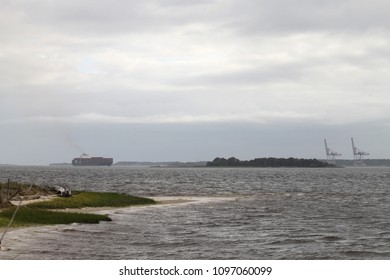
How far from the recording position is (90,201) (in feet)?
193

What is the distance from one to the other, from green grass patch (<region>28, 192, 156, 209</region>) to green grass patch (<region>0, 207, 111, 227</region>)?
5846 millimetres

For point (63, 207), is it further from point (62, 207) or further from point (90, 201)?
point (90, 201)

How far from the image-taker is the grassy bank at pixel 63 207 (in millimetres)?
39531

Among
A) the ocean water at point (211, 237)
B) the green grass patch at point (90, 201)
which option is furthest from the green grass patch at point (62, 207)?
the ocean water at point (211, 237)

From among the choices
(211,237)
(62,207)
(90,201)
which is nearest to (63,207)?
(62,207)

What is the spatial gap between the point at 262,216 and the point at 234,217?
322cm

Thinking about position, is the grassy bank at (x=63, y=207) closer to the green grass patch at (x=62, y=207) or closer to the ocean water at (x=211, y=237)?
the green grass patch at (x=62, y=207)

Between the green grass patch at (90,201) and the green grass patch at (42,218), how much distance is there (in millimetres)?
5846

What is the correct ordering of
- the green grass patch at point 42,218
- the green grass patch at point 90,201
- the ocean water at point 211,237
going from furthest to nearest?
the green grass patch at point 90,201, the green grass patch at point 42,218, the ocean water at point 211,237

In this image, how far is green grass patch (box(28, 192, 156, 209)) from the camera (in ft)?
168

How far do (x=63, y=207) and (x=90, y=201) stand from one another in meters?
7.10

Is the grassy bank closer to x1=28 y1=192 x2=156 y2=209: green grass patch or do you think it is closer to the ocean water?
x1=28 y1=192 x2=156 y2=209: green grass patch

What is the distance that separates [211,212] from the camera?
5675cm

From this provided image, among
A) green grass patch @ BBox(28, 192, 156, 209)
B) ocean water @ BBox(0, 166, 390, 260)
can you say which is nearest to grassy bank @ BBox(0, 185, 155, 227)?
green grass patch @ BBox(28, 192, 156, 209)
